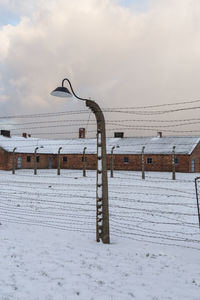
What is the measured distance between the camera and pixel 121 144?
40.8 metres

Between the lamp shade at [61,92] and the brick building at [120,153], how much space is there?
28631 millimetres

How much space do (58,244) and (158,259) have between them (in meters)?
3.03

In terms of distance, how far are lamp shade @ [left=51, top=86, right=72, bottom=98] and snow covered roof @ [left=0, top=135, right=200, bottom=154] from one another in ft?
94.7

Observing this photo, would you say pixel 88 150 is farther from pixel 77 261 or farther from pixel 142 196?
pixel 77 261

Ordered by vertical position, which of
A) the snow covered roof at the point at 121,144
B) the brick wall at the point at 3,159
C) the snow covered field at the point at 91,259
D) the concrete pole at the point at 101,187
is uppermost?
the snow covered roof at the point at 121,144

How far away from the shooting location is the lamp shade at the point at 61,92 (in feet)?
24.8

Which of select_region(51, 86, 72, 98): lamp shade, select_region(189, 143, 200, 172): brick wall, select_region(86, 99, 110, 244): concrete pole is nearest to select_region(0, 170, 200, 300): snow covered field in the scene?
select_region(86, 99, 110, 244): concrete pole

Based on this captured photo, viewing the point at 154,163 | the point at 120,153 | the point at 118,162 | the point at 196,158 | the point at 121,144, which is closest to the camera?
the point at 196,158

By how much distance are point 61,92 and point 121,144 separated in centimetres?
3357

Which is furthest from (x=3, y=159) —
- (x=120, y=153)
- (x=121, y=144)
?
(x=121, y=144)

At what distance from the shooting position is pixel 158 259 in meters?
6.82

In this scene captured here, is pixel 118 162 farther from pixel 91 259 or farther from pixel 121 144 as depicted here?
pixel 91 259

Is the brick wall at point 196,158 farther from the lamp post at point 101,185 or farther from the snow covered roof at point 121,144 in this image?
the lamp post at point 101,185

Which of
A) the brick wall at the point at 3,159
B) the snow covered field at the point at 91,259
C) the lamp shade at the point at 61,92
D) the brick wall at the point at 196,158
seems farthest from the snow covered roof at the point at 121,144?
the lamp shade at the point at 61,92
